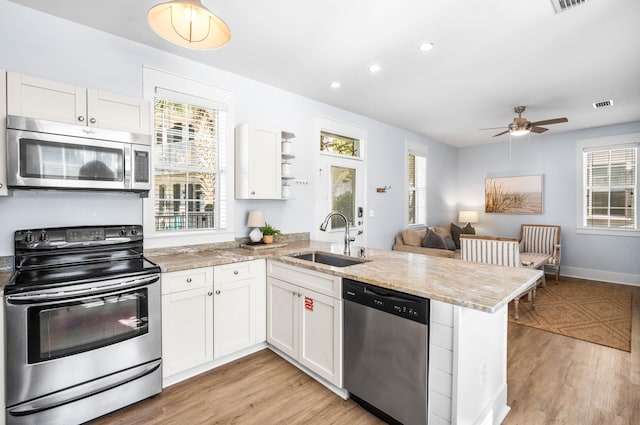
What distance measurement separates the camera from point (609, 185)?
17.9 feet

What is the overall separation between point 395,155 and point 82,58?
4407 millimetres

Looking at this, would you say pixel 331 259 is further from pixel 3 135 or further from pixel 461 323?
pixel 3 135

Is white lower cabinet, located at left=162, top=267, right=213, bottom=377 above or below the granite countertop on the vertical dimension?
below

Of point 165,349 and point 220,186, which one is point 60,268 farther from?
point 220,186

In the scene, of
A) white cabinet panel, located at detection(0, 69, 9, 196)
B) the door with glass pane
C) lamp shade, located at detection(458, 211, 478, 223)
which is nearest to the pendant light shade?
white cabinet panel, located at detection(0, 69, 9, 196)

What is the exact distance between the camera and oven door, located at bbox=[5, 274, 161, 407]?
65.9 inches

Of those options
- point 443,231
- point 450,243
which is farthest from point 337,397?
point 443,231

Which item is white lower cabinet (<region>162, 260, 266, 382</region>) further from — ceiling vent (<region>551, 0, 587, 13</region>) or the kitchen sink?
ceiling vent (<region>551, 0, 587, 13</region>)

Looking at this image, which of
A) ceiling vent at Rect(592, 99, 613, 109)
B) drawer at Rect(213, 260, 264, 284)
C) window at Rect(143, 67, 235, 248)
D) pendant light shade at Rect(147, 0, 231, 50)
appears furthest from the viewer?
ceiling vent at Rect(592, 99, 613, 109)

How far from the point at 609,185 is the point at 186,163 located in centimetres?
689

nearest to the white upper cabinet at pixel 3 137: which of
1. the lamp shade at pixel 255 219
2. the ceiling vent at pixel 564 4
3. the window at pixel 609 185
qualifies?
the lamp shade at pixel 255 219

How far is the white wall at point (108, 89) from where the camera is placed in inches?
84.5

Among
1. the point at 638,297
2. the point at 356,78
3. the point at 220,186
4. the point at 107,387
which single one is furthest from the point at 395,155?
the point at 107,387

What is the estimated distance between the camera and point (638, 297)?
444cm
